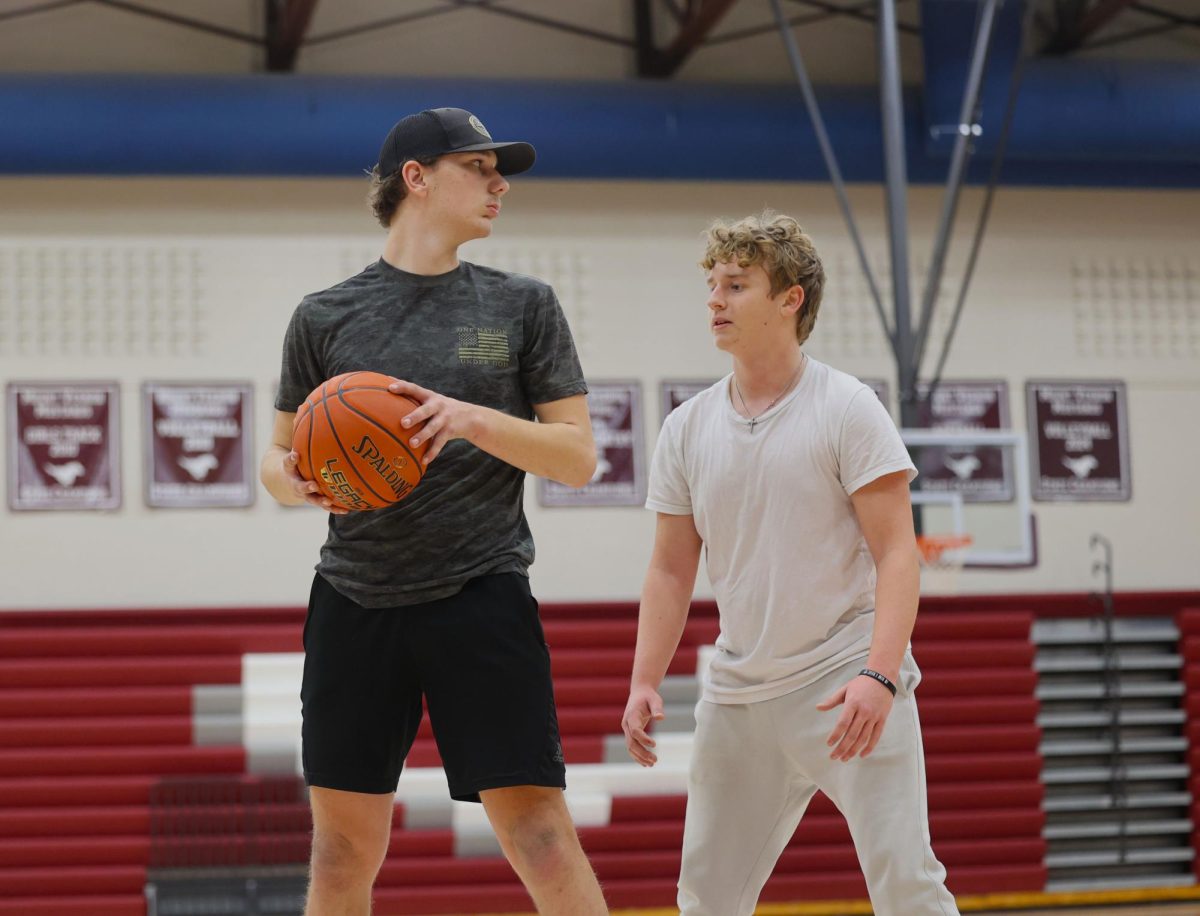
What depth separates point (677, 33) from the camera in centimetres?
1019

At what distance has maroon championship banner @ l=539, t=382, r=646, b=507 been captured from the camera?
953cm

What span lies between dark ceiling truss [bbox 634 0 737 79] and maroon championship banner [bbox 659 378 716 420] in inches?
83.6

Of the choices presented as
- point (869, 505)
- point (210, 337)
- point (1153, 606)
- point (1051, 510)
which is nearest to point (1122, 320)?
point (1051, 510)

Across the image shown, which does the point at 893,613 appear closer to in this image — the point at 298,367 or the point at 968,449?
the point at 298,367

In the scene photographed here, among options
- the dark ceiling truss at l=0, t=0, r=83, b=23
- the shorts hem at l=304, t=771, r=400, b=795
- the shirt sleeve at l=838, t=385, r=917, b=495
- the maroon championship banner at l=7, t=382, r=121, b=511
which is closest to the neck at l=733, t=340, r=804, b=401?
the shirt sleeve at l=838, t=385, r=917, b=495

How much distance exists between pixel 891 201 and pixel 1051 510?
8.28 ft

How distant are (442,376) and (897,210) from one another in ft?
20.7

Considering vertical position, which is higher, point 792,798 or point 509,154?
point 509,154

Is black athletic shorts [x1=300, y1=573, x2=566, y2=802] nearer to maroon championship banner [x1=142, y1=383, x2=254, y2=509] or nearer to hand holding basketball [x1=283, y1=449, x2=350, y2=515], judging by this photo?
hand holding basketball [x1=283, y1=449, x2=350, y2=515]

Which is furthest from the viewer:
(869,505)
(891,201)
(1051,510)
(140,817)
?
(1051,510)

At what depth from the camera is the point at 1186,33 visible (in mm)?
10820

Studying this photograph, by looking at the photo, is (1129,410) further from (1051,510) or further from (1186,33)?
(1186,33)

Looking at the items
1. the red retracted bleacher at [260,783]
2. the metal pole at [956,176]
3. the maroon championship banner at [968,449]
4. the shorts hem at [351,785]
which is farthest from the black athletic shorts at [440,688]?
the maroon championship banner at [968,449]

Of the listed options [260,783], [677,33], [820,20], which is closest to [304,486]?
[260,783]
